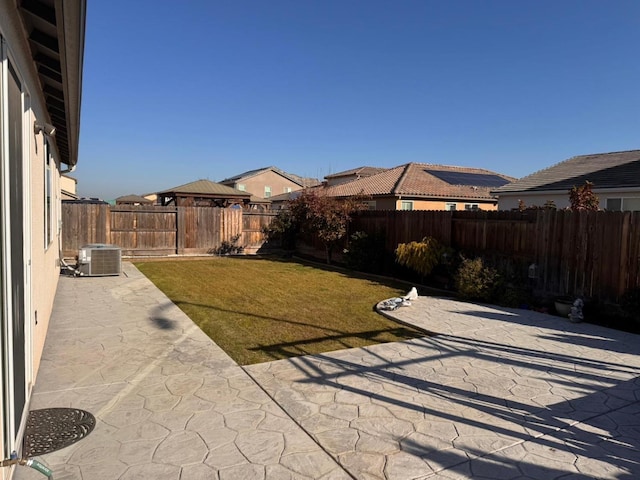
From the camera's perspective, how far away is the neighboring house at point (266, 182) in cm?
5538

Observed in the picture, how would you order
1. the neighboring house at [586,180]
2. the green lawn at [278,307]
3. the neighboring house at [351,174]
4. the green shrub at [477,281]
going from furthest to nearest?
the neighboring house at [351,174] → the neighboring house at [586,180] → the green shrub at [477,281] → the green lawn at [278,307]

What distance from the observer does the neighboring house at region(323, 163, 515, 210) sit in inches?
898

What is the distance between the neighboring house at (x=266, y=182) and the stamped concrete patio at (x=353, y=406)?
4937 cm

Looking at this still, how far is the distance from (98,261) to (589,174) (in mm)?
19482

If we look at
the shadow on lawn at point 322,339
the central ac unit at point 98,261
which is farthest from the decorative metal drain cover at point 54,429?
the central ac unit at point 98,261

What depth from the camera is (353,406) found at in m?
4.24

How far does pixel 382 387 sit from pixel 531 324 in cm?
432

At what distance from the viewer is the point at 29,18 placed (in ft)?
12.1

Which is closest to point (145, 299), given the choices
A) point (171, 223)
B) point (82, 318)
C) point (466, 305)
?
point (82, 318)

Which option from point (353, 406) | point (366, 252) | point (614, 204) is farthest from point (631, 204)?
point (353, 406)

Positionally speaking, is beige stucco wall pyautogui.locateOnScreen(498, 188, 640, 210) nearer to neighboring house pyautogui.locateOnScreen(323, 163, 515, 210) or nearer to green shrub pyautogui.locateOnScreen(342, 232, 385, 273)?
neighboring house pyautogui.locateOnScreen(323, 163, 515, 210)

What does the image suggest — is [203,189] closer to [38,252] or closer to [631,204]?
[38,252]

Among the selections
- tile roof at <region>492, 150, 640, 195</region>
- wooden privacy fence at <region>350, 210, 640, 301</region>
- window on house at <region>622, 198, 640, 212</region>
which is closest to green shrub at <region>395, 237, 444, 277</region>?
wooden privacy fence at <region>350, 210, 640, 301</region>

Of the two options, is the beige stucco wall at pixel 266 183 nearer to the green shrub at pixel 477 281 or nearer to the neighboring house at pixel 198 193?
the neighboring house at pixel 198 193
